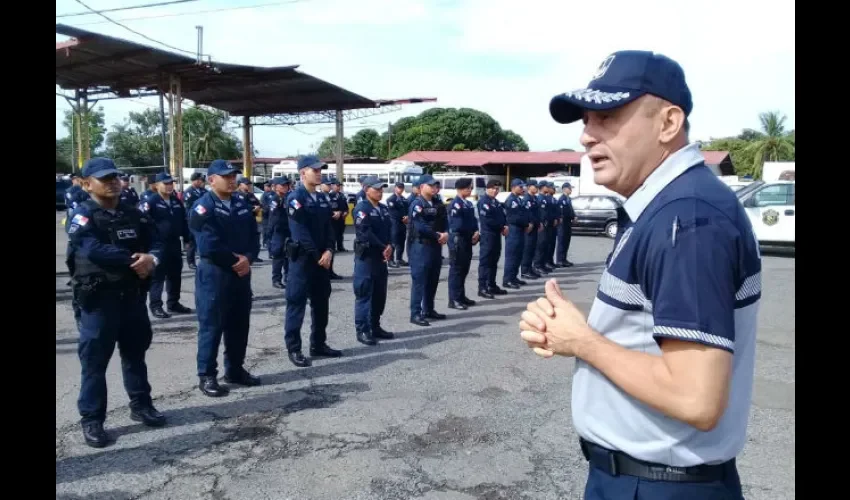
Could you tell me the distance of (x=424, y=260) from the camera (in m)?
8.30

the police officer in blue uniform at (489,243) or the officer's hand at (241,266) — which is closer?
the officer's hand at (241,266)

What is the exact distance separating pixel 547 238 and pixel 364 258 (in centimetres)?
697

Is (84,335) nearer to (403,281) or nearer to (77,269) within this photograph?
(77,269)

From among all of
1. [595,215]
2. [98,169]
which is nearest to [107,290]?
[98,169]

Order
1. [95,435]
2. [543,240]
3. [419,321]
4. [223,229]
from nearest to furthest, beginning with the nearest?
[95,435] < [223,229] < [419,321] < [543,240]

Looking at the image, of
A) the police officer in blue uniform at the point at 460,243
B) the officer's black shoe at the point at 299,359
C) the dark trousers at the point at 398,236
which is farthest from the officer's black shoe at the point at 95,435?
the dark trousers at the point at 398,236

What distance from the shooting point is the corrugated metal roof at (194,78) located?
55.6 feet

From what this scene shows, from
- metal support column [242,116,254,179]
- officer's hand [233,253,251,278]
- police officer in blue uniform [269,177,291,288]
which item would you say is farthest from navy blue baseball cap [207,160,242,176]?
metal support column [242,116,254,179]

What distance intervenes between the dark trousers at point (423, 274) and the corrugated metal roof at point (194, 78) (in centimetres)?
1011

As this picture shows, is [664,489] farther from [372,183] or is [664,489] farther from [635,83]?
[372,183]

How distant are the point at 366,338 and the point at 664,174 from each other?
5856mm

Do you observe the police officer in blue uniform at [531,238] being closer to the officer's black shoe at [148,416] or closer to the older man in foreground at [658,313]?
the officer's black shoe at [148,416]
